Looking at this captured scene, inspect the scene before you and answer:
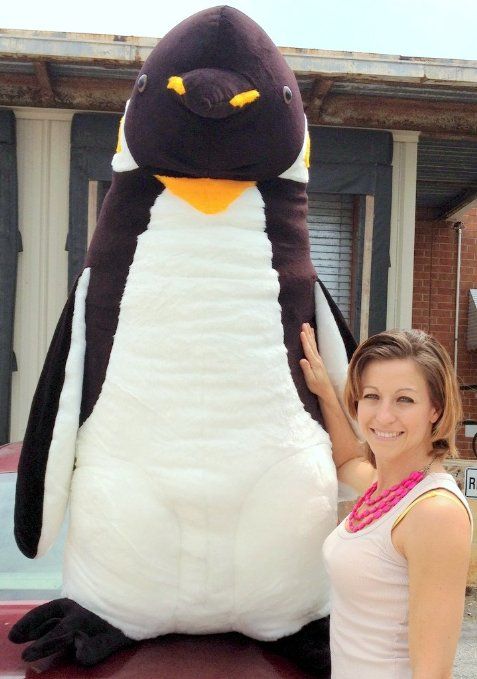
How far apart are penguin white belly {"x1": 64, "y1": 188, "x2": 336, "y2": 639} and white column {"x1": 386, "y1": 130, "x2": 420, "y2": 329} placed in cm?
454

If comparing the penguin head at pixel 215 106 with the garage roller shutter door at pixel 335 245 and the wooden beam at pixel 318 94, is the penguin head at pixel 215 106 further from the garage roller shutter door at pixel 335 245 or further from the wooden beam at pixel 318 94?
the garage roller shutter door at pixel 335 245

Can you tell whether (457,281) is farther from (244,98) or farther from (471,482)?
(244,98)

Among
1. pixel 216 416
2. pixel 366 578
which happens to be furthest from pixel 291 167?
pixel 366 578

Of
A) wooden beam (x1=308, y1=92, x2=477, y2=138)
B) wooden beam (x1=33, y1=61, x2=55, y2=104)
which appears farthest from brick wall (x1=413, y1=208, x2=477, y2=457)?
wooden beam (x1=33, y1=61, x2=55, y2=104)

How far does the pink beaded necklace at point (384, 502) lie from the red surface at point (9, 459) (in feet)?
4.84

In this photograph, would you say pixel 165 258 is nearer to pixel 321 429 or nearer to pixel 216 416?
pixel 216 416

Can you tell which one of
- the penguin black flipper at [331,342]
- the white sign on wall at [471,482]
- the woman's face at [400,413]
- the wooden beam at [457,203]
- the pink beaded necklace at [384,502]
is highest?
the wooden beam at [457,203]

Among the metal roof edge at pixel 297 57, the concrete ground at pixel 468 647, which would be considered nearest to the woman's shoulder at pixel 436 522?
the concrete ground at pixel 468 647

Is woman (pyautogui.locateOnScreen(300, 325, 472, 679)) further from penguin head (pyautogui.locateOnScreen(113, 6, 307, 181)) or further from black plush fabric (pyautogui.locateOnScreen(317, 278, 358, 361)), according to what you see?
penguin head (pyautogui.locateOnScreen(113, 6, 307, 181))

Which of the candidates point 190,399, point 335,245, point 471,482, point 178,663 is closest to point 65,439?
point 190,399

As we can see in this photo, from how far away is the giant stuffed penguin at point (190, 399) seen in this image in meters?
1.64

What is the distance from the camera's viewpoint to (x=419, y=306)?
1034 centimetres

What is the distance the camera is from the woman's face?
1.52 meters

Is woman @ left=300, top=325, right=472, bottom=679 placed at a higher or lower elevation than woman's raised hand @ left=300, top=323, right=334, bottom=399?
lower
